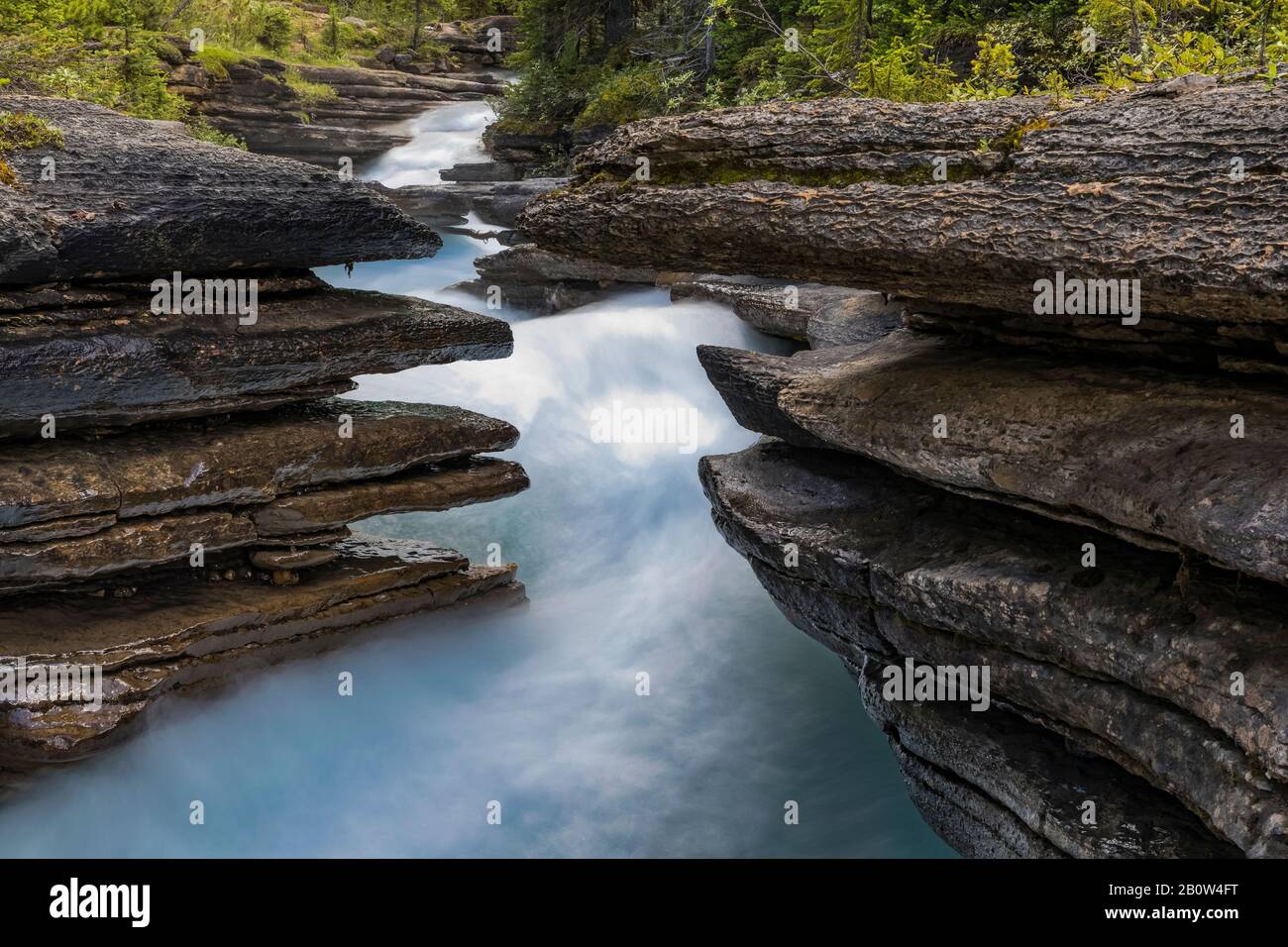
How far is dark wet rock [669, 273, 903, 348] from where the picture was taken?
10562 mm

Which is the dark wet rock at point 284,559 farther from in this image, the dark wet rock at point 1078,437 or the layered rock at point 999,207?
the dark wet rock at point 1078,437

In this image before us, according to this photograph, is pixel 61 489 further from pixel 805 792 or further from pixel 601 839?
pixel 805 792

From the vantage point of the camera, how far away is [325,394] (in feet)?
29.9

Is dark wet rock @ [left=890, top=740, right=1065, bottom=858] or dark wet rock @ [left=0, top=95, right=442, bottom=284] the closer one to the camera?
dark wet rock @ [left=890, top=740, right=1065, bottom=858]

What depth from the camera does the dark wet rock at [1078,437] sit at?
16.5 feet

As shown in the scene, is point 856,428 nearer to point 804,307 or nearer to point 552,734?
point 552,734

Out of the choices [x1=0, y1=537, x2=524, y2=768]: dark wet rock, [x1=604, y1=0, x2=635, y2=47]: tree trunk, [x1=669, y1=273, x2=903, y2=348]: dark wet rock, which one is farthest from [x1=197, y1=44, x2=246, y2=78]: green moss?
[x1=0, y1=537, x2=524, y2=768]: dark wet rock

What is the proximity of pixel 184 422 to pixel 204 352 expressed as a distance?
2.56 ft

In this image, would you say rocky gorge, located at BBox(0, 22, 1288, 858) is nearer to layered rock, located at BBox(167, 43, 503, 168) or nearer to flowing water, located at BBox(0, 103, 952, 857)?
flowing water, located at BBox(0, 103, 952, 857)

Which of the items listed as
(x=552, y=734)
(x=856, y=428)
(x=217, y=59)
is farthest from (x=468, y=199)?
(x=856, y=428)

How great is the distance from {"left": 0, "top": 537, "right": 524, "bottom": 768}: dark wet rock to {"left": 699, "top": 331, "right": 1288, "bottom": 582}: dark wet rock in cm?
415

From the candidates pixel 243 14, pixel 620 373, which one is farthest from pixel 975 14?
pixel 243 14

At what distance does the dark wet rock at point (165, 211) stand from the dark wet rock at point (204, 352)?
1.17 ft
